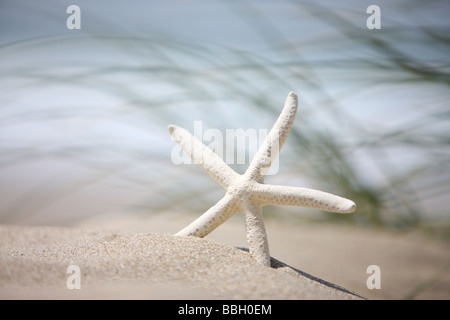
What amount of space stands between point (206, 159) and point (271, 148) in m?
0.33

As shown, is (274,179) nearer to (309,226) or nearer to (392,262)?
(309,226)

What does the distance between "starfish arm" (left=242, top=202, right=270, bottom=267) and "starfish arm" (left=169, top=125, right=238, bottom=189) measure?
170mm

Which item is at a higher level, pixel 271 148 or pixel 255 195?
pixel 271 148

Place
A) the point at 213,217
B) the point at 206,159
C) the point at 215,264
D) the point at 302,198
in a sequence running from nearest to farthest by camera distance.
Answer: the point at 215,264 → the point at 302,198 → the point at 213,217 → the point at 206,159

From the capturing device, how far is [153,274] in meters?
1.29

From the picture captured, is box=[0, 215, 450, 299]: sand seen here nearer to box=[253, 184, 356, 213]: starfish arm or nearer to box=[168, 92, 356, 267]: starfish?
box=[168, 92, 356, 267]: starfish

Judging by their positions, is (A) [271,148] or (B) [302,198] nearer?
(B) [302,198]

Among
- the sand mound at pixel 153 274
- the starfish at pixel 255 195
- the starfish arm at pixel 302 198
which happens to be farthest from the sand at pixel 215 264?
the starfish arm at pixel 302 198

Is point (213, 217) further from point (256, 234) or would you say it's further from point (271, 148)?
point (271, 148)

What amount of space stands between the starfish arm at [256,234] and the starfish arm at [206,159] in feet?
0.56

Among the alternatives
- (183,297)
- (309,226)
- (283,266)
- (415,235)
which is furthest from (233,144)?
(183,297)

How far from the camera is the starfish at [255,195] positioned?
161cm

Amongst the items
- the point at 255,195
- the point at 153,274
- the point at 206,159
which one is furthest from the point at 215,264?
the point at 206,159
